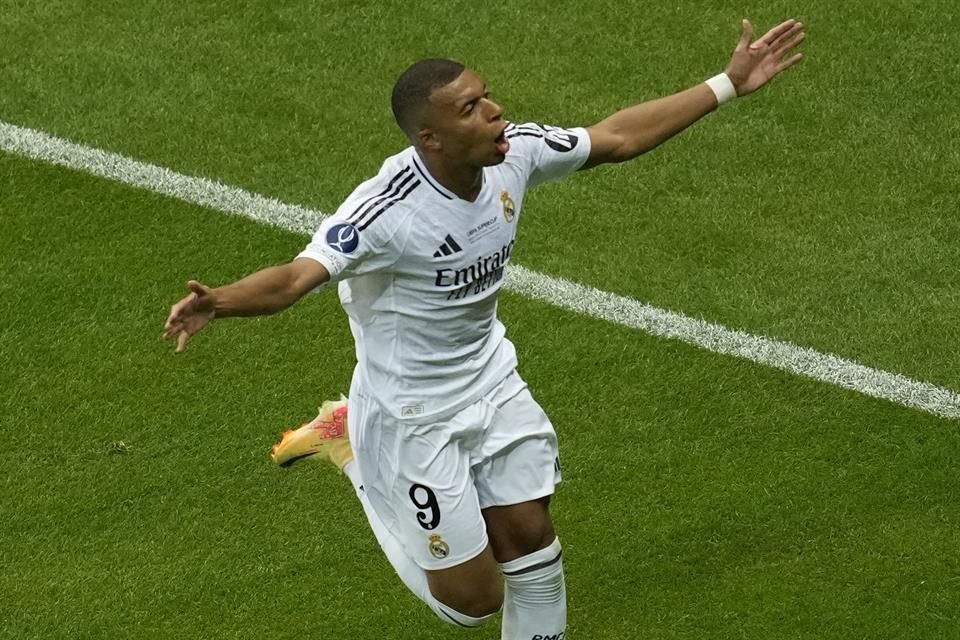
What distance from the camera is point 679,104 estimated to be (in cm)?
687

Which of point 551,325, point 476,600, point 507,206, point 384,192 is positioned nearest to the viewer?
point 384,192

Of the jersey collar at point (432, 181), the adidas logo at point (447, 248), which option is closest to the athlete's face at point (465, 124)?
the jersey collar at point (432, 181)

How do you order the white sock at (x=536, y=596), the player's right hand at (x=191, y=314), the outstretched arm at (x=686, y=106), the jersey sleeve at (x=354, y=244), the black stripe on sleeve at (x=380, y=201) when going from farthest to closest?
the outstretched arm at (x=686, y=106) → the white sock at (x=536, y=596) → the black stripe on sleeve at (x=380, y=201) → the jersey sleeve at (x=354, y=244) → the player's right hand at (x=191, y=314)

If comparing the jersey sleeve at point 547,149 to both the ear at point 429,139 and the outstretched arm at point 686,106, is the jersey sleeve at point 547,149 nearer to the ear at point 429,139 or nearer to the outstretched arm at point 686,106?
the outstretched arm at point 686,106

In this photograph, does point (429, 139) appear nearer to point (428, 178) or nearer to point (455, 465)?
point (428, 178)

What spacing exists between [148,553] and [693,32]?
184 inches

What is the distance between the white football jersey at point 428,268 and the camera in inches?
237

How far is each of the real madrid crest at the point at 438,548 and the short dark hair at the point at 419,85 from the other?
56.2 inches

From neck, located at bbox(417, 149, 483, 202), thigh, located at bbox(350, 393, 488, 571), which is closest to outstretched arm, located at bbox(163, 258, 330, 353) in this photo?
neck, located at bbox(417, 149, 483, 202)

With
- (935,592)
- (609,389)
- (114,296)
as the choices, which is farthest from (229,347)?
(935,592)

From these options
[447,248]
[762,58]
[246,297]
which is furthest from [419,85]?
[762,58]

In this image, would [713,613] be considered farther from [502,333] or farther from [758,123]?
[758,123]

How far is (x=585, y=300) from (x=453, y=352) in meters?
2.34

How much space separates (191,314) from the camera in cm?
553
